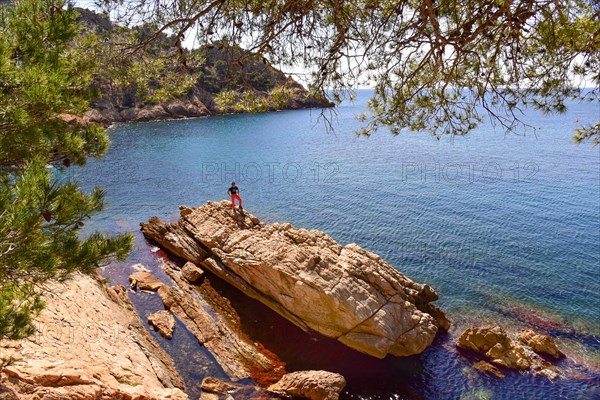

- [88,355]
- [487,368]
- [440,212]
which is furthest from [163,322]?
[440,212]

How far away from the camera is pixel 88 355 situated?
952cm

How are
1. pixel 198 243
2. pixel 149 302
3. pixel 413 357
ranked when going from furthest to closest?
pixel 198 243, pixel 149 302, pixel 413 357

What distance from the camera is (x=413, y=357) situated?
47.2 ft

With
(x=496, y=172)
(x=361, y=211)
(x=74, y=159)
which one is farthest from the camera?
(x=496, y=172)

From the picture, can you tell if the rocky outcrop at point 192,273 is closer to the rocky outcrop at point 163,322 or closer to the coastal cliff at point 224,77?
the rocky outcrop at point 163,322

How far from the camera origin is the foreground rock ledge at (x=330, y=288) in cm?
1453

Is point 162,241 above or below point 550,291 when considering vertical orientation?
above

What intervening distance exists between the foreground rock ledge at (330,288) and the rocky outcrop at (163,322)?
11.0 ft

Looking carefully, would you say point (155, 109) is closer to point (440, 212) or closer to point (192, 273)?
point (440, 212)

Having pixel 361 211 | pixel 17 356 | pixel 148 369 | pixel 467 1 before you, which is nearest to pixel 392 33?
pixel 467 1

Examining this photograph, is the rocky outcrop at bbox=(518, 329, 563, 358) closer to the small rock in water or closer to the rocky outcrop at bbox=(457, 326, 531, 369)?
the rocky outcrop at bbox=(457, 326, 531, 369)

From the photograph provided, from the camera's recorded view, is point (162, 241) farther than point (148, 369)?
Yes

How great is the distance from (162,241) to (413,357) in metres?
14.2

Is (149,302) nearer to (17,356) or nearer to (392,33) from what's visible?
(17,356)
